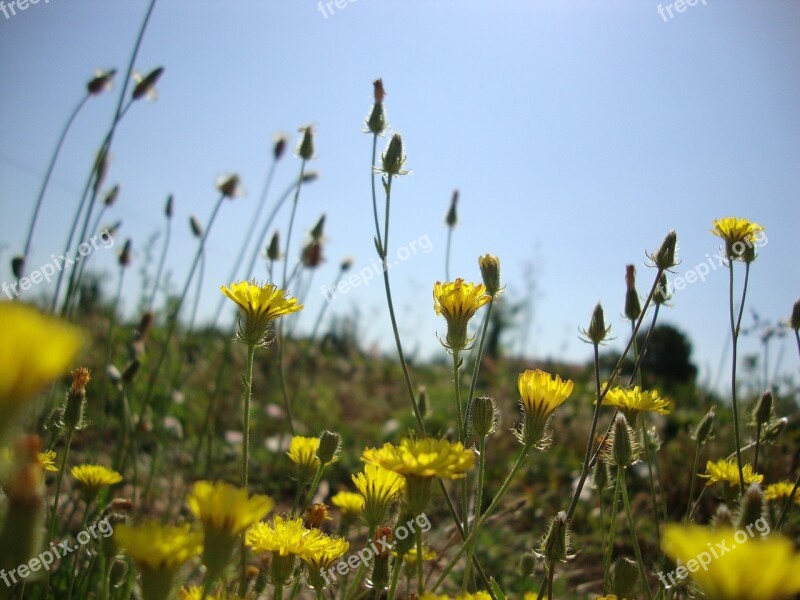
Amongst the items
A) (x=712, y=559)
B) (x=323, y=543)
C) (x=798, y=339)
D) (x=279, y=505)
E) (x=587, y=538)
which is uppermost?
(x=798, y=339)

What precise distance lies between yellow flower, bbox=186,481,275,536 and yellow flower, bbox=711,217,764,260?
183 centimetres

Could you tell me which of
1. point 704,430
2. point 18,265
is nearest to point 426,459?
point 704,430

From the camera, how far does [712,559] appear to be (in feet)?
2.59

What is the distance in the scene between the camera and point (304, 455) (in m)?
1.79

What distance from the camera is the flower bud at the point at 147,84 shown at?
8.57 feet

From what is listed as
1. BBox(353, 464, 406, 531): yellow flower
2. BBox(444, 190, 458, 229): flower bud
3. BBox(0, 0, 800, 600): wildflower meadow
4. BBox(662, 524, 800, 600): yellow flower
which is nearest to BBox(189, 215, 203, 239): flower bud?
BBox(0, 0, 800, 600): wildflower meadow

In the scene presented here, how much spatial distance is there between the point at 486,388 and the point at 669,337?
14.6ft

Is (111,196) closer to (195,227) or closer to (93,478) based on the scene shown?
(195,227)

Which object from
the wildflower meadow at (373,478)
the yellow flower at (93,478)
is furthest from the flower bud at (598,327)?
the yellow flower at (93,478)

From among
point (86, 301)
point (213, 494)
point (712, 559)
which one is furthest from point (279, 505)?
point (712, 559)

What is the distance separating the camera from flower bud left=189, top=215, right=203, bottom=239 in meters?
3.42

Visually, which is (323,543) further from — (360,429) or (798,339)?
(360,429)

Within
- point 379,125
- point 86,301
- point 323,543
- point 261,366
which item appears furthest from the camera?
point 261,366

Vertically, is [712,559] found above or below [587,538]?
above
